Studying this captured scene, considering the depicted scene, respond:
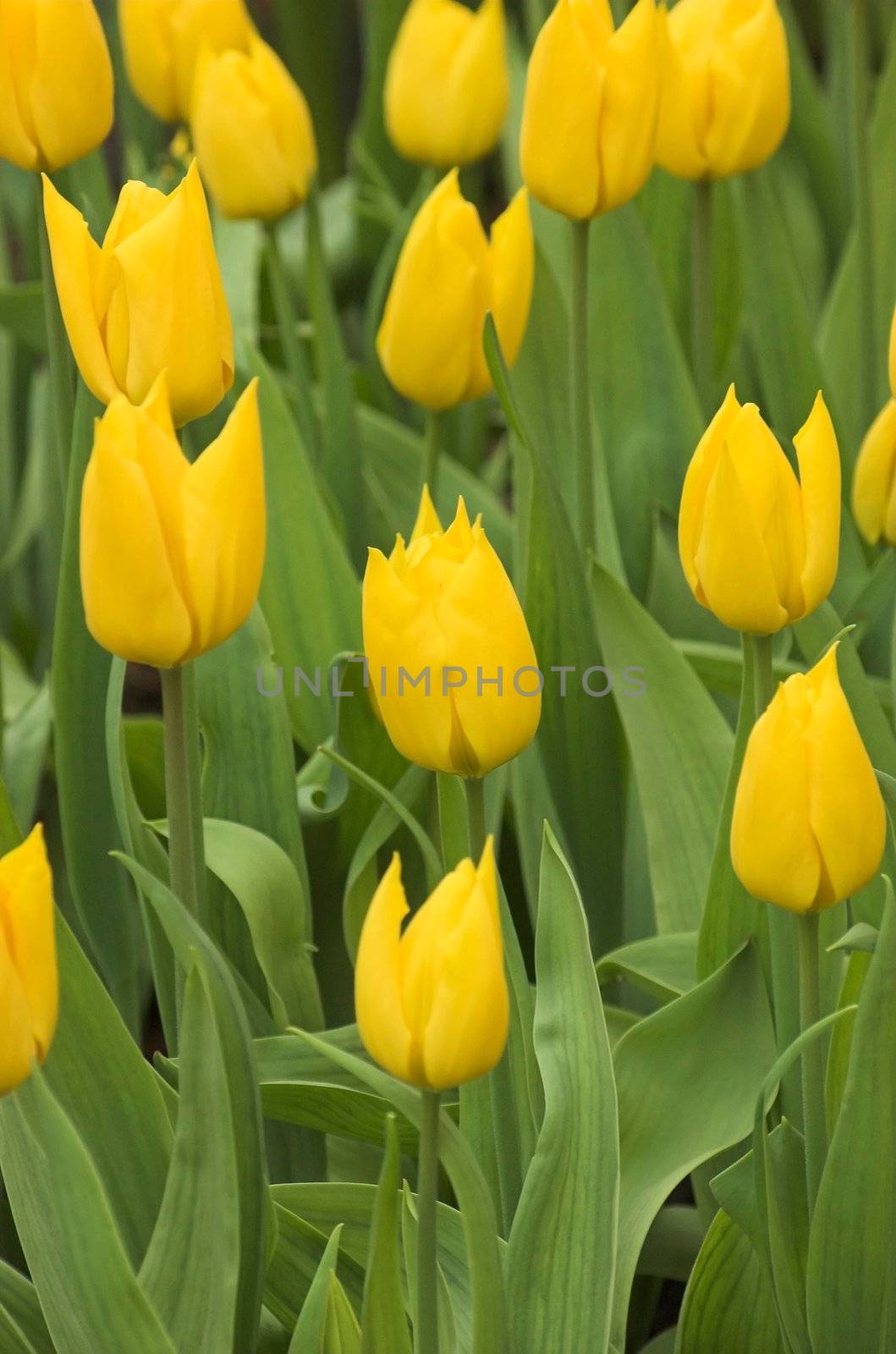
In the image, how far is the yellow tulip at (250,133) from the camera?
1.16m

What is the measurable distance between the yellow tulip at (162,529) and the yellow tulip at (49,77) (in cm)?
29

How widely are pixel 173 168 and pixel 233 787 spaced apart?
0.75 meters

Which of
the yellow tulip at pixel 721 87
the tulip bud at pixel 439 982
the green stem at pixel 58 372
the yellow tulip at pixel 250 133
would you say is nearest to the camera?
the tulip bud at pixel 439 982

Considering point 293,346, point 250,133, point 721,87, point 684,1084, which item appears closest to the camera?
point 684,1084

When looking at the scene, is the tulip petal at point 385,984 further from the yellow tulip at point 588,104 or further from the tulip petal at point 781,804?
the yellow tulip at point 588,104

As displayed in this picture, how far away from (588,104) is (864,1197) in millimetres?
530

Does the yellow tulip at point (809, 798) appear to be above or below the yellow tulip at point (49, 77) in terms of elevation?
below

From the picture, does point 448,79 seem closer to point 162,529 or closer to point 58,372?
point 58,372

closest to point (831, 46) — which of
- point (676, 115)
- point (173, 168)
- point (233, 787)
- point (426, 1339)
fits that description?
point (173, 168)

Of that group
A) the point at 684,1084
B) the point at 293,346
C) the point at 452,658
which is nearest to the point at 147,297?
the point at 452,658

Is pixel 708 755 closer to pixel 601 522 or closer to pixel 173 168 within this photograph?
pixel 601 522

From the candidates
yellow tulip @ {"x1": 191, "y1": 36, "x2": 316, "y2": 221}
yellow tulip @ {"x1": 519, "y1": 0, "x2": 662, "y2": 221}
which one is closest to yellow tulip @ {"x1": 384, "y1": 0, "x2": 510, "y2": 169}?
yellow tulip @ {"x1": 191, "y1": 36, "x2": 316, "y2": 221}

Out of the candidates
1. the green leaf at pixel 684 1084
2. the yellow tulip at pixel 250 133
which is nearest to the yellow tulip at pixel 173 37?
the yellow tulip at pixel 250 133

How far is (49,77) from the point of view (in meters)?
0.81
